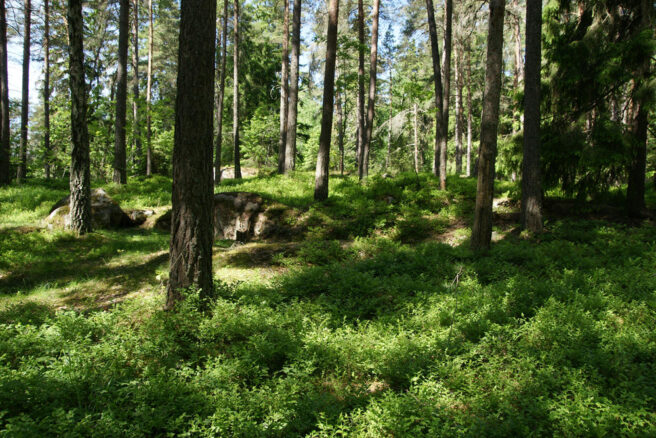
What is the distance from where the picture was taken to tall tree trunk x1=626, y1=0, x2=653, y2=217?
970cm

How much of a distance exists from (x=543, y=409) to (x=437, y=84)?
1467 cm

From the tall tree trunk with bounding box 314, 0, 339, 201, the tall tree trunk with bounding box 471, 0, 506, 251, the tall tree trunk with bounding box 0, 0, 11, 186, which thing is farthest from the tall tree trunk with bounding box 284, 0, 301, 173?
the tall tree trunk with bounding box 0, 0, 11, 186

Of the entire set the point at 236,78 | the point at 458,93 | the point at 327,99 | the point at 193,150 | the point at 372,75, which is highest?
the point at 458,93

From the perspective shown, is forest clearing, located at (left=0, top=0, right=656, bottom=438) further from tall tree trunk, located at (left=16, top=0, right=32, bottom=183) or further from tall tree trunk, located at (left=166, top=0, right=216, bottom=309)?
tall tree trunk, located at (left=16, top=0, right=32, bottom=183)

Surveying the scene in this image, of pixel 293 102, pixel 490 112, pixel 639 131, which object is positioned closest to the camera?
pixel 490 112

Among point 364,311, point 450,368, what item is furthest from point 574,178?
point 450,368

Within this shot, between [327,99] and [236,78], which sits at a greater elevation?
[236,78]

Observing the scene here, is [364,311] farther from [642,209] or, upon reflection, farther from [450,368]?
[642,209]

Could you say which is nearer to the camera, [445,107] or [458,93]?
[445,107]

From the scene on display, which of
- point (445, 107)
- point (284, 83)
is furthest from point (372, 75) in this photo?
point (284, 83)

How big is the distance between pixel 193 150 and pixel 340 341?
3330mm

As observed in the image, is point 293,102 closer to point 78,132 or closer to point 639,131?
point 78,132

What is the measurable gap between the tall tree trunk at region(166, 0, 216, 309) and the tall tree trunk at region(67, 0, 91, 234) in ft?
18.6

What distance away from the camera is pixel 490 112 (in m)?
8.22
